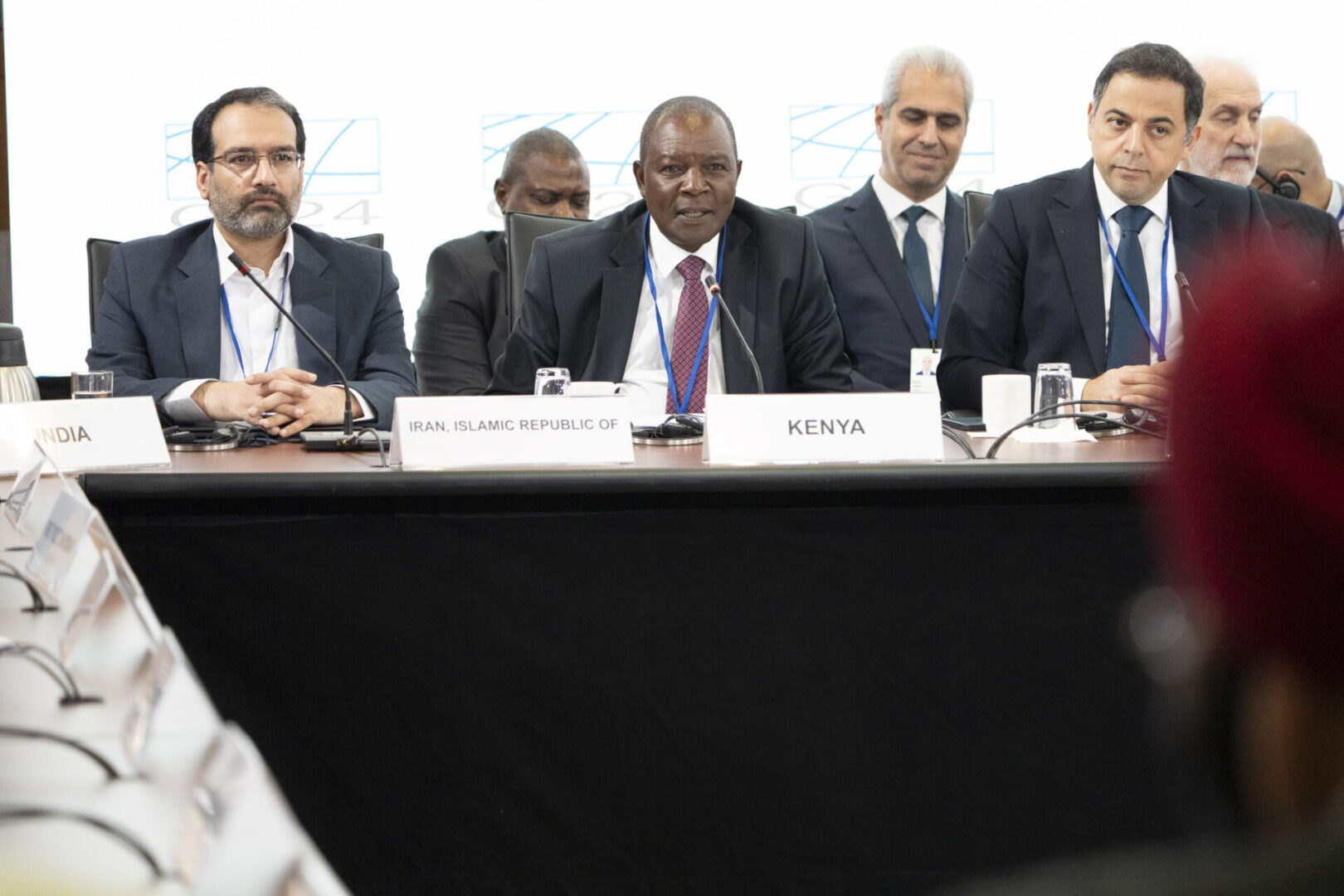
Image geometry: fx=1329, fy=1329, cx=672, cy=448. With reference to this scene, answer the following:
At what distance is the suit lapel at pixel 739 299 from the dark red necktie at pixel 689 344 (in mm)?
52

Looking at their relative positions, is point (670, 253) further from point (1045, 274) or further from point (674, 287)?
point (1045, 274)

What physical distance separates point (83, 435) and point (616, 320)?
1264 mm

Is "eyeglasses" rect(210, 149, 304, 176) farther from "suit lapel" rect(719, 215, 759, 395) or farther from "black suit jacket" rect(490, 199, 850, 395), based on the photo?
"suit lapel" rect(719, 215, 759, 395)

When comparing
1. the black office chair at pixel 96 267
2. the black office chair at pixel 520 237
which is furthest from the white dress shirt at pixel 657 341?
the black office chair at pixel 96 267

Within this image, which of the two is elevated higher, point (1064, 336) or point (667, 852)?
point (1064, 336)

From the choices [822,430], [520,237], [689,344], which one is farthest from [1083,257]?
[520,237]

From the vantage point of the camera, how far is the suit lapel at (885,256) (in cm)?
339

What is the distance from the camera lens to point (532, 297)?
3074 millimetres

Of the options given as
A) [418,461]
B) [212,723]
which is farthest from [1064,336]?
[212,723]

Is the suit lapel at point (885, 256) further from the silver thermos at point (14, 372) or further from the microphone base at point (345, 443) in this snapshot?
the silver thermos at point (14, 372)

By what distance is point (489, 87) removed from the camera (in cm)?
446

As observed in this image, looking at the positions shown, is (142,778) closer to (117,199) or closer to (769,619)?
(769,619)

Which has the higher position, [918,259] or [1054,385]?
[918,259]

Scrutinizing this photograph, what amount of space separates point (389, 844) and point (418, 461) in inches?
21.0
